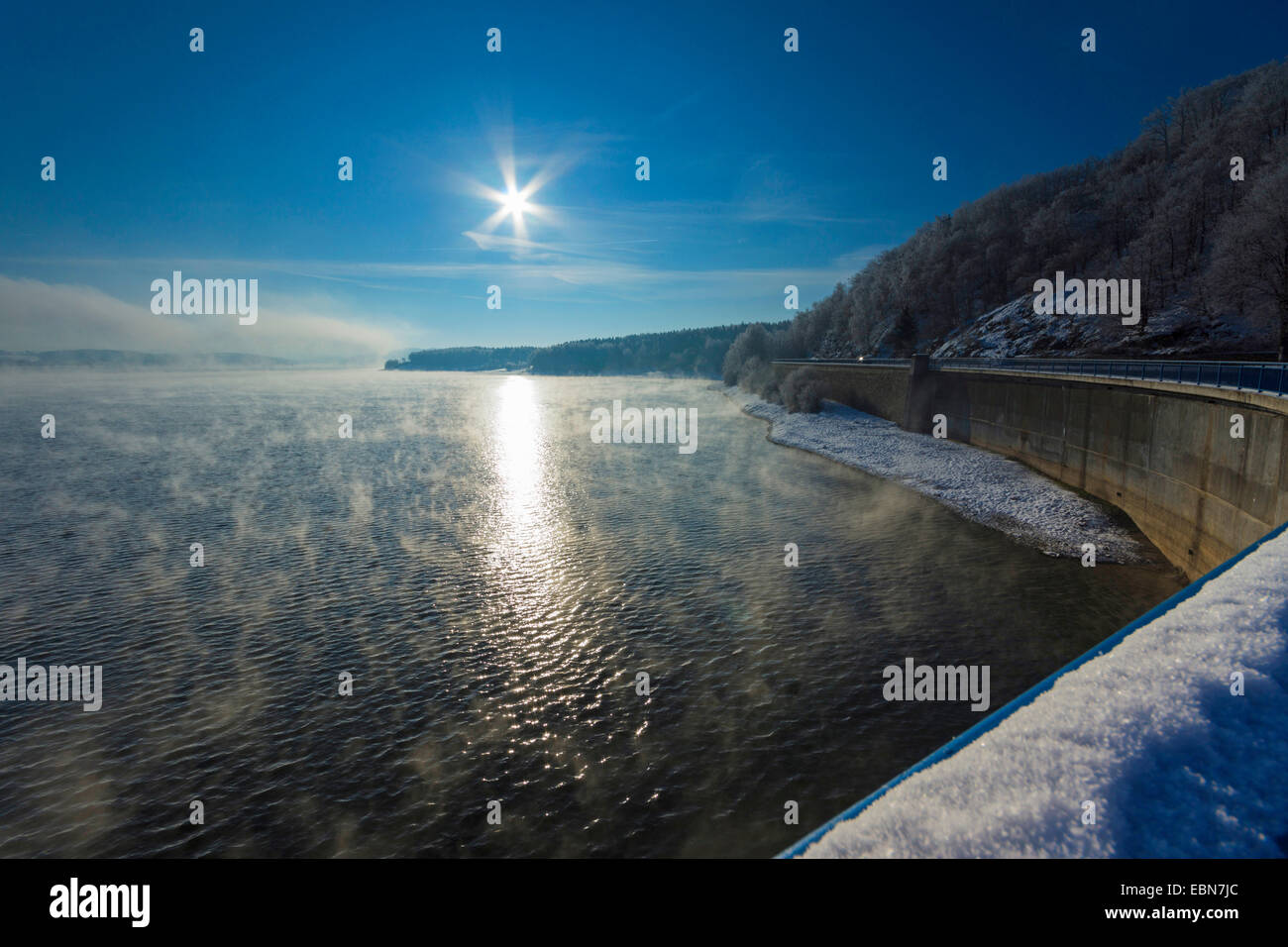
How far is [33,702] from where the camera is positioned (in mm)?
13945

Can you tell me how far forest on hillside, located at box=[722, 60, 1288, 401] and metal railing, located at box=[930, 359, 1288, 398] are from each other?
1589 centimetres

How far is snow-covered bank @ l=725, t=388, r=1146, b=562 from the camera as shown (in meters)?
24.2

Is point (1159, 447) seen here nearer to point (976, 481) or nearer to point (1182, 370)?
point (1182, 370)

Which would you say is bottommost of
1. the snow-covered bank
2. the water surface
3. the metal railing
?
the water surface

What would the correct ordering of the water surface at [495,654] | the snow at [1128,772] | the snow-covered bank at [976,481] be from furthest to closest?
the snow-covered bank at [976,481] → the water surface at [495,654] → the snow at [1128,772]

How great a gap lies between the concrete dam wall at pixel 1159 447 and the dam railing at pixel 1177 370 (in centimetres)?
56

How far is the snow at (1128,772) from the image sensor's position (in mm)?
4297

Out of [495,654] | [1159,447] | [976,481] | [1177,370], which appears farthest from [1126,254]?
[495,654]

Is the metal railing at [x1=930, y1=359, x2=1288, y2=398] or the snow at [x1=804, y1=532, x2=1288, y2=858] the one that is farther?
the metal railing at [x1=930, y1=359, x2=1288, y2=398]

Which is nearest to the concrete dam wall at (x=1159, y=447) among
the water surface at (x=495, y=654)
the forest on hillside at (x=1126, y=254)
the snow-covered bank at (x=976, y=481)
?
the snow-covered bank at (x=976, y=481)

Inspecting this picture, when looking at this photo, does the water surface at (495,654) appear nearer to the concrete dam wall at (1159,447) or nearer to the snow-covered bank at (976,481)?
the snow-covered bank at (976,481)

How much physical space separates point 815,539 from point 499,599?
12381 mm

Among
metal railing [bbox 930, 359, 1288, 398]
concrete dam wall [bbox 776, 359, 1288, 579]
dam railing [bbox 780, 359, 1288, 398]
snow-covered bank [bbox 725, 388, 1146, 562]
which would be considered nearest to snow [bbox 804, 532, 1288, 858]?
concrete dam wall [bbox 776, 359, 1288, 579]

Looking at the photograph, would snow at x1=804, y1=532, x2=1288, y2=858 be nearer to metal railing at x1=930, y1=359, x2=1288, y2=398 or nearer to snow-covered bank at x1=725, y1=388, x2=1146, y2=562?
metal railing at x1=930, y1=359, x2=1288, y2=398
